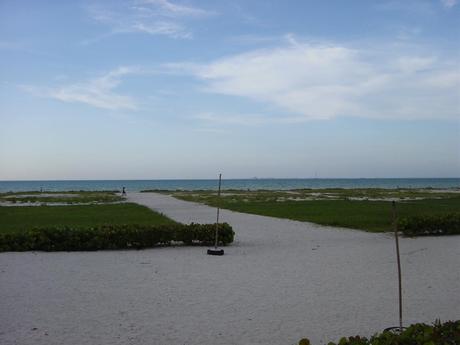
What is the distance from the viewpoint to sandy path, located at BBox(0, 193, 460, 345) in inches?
260

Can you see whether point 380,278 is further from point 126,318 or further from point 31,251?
point 31,251

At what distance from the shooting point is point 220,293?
28.5ft

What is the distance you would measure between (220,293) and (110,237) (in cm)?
601

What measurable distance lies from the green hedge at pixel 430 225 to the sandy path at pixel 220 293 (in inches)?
87.2

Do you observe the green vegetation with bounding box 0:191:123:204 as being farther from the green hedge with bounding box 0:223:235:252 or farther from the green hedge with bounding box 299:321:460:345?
the green hedge with bounding box 299:321:460:345

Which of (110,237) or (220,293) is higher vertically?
(110,237)

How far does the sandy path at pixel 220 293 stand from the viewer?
661cm

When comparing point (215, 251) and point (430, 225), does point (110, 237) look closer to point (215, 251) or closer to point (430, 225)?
point (215, 251)

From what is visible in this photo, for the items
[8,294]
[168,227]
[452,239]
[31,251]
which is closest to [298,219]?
[452,239]

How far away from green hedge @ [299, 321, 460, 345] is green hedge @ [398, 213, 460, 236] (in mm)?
11930

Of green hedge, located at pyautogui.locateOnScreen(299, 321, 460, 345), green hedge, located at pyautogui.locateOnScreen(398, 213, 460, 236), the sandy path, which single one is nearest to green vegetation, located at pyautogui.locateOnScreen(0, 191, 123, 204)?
green hedge, located at pyautogui.locateOnScreen(398, 213, 460, 236)

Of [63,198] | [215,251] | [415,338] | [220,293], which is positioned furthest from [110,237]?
[63,198]

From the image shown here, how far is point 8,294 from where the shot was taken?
8617 mm

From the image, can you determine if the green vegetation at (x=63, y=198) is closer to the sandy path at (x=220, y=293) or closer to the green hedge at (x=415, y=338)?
the sandy path at (x=220, y=293)
